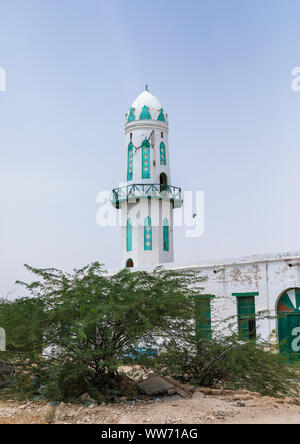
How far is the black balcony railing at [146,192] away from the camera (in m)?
28.0

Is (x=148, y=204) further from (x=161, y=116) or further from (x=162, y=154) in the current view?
(x=161, y=116)

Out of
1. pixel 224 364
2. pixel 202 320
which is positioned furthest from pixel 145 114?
pixel 224 364

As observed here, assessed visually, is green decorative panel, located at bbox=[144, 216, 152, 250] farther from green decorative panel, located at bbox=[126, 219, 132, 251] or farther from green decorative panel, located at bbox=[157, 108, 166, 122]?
green decorative panel, located at bbox=[157, 108, 166, 122]

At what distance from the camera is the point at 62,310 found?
33.7 ft

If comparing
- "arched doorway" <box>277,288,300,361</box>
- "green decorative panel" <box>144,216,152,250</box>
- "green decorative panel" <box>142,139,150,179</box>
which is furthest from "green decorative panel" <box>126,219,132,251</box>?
"arched doorway" <box>277,288,300,361</box>

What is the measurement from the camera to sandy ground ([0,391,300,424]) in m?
8.59

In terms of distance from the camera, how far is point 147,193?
1100 inches

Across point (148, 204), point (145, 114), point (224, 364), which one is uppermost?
point (145, 114)

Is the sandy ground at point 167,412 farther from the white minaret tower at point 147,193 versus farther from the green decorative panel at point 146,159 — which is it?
the green decorative panel at point 146,159

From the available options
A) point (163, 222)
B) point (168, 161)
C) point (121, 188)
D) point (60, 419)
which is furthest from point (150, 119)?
point (60, 419)

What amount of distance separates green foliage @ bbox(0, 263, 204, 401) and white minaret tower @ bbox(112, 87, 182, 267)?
1627 centimetres

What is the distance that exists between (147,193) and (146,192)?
90 mm

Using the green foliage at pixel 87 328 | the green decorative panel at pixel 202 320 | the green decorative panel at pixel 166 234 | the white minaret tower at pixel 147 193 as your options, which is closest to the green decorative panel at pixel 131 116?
the white minaret tower at pixel 147 193

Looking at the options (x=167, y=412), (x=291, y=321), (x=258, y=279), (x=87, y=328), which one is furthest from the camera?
(x=258, y=279)
